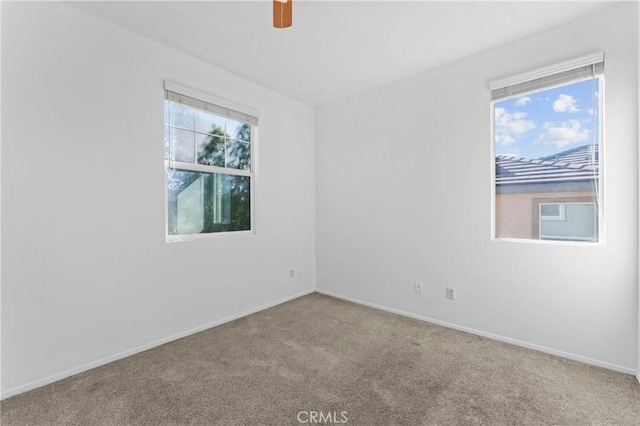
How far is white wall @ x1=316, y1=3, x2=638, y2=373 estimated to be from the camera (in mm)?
2096

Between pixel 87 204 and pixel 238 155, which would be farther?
pixel 238 155

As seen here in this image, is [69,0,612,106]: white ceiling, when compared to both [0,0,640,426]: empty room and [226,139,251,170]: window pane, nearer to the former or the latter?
[0,0,640,426]: empty room

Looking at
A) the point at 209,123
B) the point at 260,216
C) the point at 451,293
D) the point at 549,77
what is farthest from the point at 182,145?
the point at 549,77

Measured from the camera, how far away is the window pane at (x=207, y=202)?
2770mm

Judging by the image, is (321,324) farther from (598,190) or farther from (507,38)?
(507,38)

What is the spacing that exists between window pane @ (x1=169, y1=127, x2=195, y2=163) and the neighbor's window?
114 inches

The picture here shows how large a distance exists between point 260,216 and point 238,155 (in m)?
0.75

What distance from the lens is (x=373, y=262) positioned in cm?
360

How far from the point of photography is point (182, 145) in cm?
281

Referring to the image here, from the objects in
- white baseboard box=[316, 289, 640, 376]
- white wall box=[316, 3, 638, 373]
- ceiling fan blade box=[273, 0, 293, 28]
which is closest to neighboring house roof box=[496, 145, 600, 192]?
white wall box=[316, 3, 638, 373]

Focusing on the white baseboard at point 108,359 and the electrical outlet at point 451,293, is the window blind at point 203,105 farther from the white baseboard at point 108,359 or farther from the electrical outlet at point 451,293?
the electrical outlet at point 451,293

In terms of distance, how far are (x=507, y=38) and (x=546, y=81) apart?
1.64 feet

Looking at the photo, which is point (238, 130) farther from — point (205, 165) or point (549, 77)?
point (549, 77)

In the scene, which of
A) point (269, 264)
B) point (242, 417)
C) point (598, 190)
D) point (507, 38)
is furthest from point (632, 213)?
point (269, 264)
